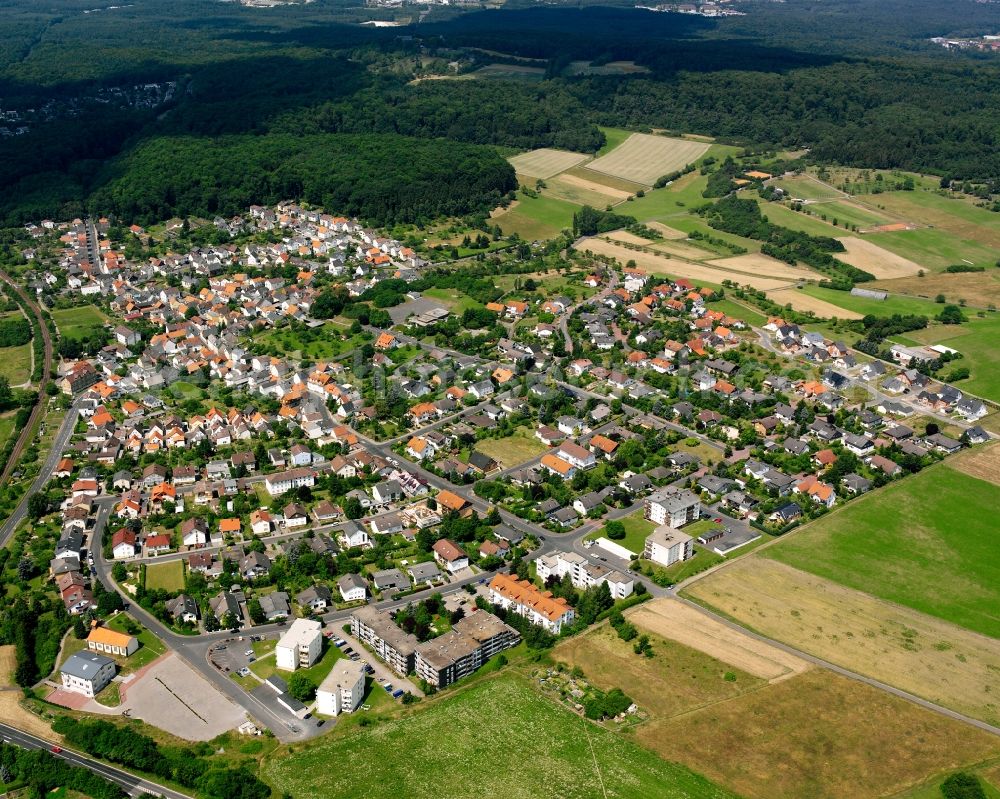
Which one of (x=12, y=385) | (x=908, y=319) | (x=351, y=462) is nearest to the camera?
(x=351, y=462)

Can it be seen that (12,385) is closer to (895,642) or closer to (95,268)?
(95,268)

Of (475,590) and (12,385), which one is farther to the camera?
(12,385)

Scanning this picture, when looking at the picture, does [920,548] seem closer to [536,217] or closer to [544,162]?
[536,217]

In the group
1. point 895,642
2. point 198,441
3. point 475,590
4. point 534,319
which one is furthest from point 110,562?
point 534,319

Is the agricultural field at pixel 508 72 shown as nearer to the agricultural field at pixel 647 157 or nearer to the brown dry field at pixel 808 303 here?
the agricultural field at pixel 647 157

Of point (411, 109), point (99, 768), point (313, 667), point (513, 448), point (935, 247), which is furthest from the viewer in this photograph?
point (411, 109)

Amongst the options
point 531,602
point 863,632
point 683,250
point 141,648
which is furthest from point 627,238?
point 141,648

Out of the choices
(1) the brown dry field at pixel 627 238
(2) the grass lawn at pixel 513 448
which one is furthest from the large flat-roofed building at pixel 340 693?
(1) the brown dry field at pixel 627 238
